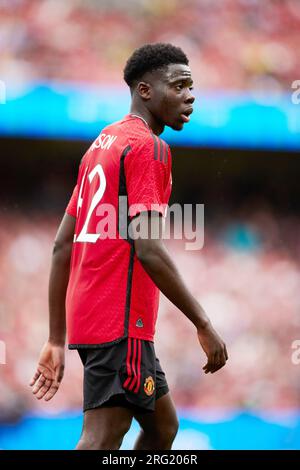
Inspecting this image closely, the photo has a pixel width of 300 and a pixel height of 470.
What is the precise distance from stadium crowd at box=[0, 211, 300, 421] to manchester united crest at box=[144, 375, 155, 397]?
4026 millimetres

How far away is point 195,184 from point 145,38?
1.36m

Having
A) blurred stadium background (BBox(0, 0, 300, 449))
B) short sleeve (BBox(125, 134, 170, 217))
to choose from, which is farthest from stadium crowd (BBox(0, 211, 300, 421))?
short sleeve (BBox(125, 134, 170, 217))

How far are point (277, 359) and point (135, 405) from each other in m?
4.52

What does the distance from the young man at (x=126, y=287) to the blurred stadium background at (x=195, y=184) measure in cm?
363

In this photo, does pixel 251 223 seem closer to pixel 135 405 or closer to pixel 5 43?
pixel 5 43

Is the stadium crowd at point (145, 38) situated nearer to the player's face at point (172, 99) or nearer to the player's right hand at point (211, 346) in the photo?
the player's face at point (172, 99)

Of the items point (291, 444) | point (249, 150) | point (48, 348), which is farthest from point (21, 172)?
point (48, 348)

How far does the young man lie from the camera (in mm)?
3154

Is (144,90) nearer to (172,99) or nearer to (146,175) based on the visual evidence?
(172,99)

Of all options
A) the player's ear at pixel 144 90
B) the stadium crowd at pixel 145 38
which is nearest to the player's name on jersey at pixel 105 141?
the player's ear at pixel 144 90

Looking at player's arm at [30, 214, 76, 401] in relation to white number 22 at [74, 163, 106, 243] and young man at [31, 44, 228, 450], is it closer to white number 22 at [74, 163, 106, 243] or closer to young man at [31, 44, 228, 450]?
young man at [31, 44, 228, 450]

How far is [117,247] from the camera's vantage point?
3256 millimetres

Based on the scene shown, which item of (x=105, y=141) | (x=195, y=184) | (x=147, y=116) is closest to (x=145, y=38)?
(x=195, y=184)

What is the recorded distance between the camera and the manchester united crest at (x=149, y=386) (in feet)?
10.5
